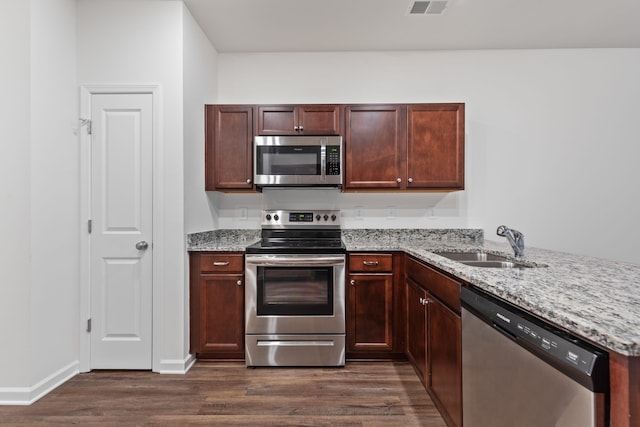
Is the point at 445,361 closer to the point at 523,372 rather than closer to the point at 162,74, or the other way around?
the point at 523,372

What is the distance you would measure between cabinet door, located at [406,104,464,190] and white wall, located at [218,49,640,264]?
36 cm

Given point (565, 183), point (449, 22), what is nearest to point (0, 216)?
point (449, 22)

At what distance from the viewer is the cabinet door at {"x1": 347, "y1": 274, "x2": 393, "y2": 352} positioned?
266cm

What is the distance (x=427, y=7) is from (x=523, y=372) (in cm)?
259

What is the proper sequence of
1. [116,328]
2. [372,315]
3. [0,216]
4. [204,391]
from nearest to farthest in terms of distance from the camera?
[0,216]
[204,391]
[116,328]
[372,315]

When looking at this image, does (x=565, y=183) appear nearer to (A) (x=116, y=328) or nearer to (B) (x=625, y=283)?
(B) (x=625, y=283)

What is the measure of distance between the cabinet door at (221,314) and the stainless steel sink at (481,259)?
163 centimetres

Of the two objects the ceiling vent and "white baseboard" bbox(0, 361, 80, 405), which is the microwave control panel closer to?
the ceiling vent

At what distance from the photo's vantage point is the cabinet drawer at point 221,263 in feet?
8.75

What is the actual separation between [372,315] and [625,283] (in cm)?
167

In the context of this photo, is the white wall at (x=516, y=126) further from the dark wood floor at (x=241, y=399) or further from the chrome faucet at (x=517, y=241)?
the dark wood floor at (x=241, y=399)

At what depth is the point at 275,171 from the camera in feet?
9.56

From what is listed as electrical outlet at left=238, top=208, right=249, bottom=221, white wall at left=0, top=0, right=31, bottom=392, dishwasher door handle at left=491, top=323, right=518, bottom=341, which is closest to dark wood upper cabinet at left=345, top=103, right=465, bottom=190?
electrical outlet at left=238, top=208, right=249, bottom=221

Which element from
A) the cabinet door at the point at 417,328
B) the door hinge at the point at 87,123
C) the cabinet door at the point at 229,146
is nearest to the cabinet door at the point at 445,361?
the cabinet door at the point at 417,328
